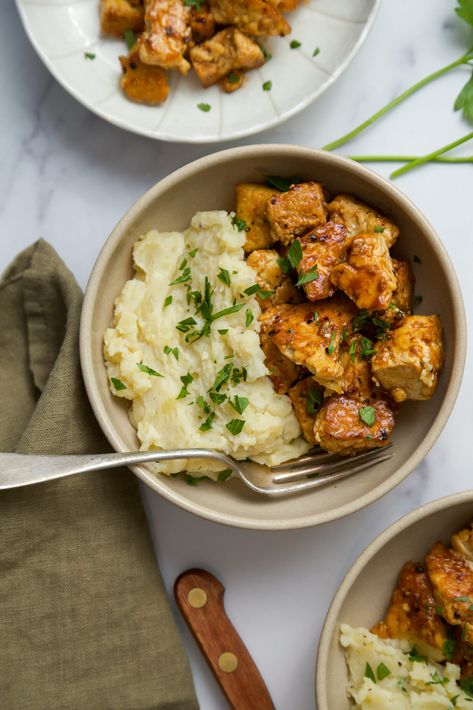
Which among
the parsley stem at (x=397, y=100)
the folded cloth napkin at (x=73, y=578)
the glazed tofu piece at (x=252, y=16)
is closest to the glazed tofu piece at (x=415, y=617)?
the folded cloth napkin at (x=73, y=578)

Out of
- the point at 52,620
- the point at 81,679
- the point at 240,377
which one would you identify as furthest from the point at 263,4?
the point at 81,679

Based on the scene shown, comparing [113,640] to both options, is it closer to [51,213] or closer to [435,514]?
[435,514]

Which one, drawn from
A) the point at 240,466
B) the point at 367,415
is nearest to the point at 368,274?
the point at 367,415

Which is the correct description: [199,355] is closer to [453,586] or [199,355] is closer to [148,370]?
[148,370]

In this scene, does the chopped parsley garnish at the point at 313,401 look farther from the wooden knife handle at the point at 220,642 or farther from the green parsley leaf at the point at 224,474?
the wooden knife handle at the point at 220,642

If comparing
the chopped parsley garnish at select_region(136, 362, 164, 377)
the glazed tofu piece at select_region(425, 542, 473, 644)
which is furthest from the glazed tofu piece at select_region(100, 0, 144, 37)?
the glazed tofu piece at select_region(425, 542, 473, 644)
